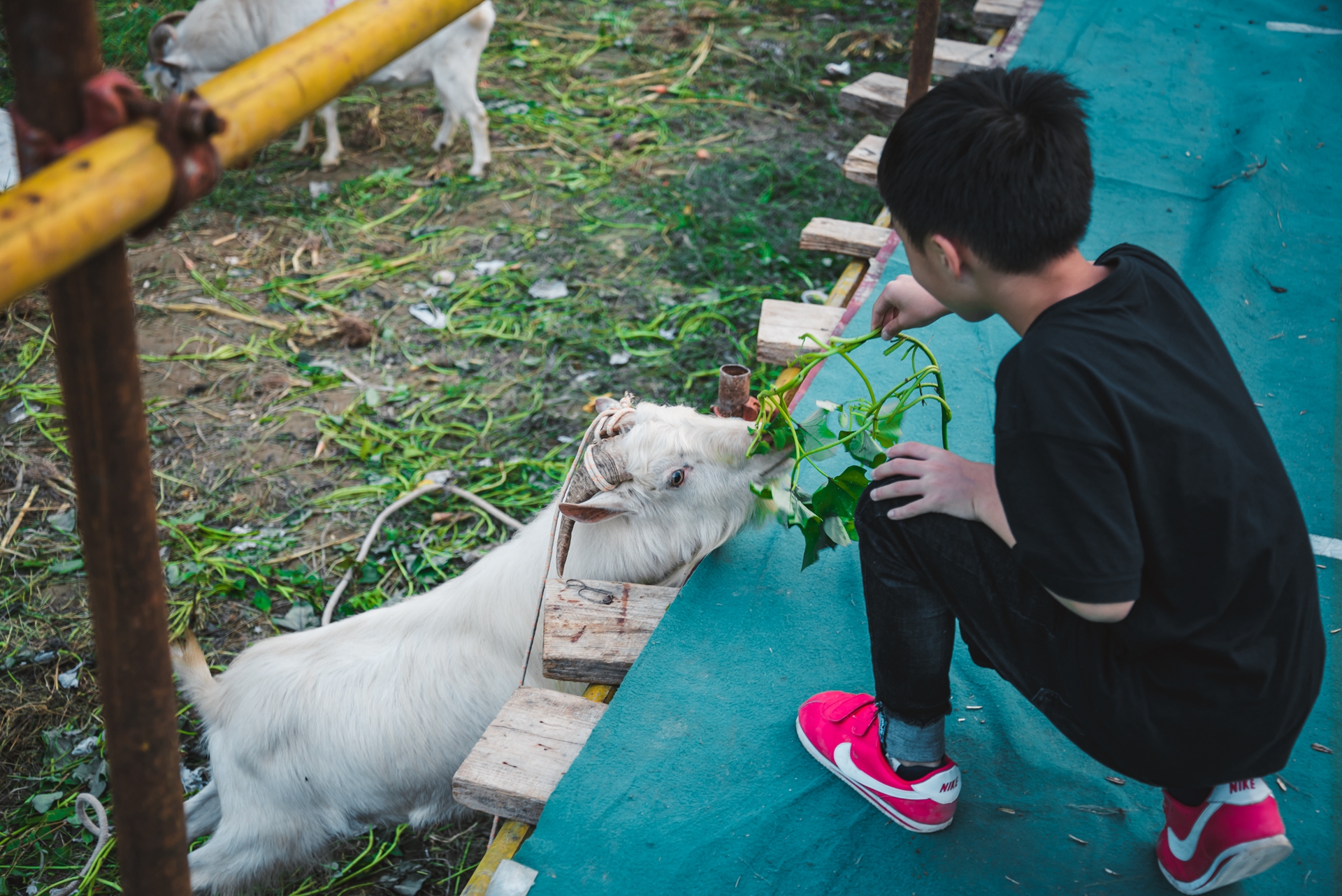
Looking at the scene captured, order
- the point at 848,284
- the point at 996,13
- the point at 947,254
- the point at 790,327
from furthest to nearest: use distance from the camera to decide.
Result: the point at 996,13 < the point at 848,284 < the point at 790,327 < the point at 947,254

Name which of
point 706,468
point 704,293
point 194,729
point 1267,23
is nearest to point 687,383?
point 704,293

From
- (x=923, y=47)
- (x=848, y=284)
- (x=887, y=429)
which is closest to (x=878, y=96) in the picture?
(x=923, y=47)

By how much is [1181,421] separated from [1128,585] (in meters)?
0.27

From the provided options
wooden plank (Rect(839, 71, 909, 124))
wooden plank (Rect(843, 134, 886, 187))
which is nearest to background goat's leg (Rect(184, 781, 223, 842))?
wooden plank (Rect(843, 134, 886, 187))

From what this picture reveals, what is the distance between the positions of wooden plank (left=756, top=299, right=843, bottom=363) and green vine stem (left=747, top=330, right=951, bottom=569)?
0.82 metres

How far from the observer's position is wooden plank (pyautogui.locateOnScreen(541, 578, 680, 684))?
7.36ft

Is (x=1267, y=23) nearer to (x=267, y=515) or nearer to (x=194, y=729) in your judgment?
(x=267, y=515)

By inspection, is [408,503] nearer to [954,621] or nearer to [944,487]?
[954,621]

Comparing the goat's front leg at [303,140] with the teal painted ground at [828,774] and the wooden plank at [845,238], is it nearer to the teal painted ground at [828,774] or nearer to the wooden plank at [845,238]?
the wooden plank at [845,238]

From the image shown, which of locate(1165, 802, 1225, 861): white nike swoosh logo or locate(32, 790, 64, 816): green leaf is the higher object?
locate(1165, 802, 1225, 861): white nike swoosh logo

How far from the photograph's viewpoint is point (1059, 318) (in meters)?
1.45

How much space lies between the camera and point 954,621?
72.5 inches

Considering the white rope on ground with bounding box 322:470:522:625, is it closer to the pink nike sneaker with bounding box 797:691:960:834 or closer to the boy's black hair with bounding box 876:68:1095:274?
the pink nike sneaker with bounding box 797:691:960:834

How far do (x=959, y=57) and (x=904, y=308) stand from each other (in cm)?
377
